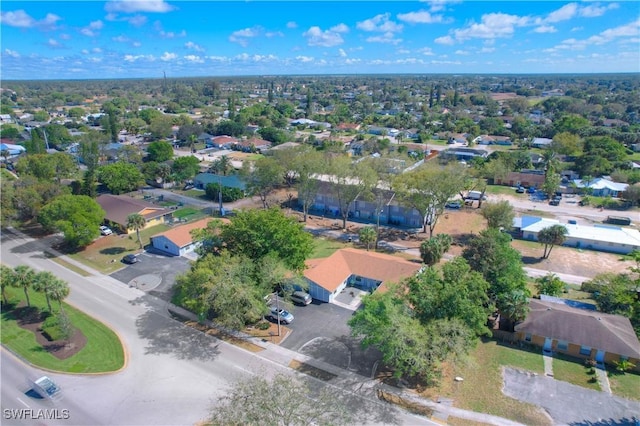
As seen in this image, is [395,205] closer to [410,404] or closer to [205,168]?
[410,404]

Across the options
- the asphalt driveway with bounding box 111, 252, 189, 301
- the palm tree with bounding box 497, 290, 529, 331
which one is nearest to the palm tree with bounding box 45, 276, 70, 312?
the asphalt driveway with bounding box 111, 252, 189, 301

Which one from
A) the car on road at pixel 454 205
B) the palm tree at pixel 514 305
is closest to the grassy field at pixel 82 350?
the palm tree at pixel 514 305

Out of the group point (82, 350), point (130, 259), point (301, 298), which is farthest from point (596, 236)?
point (82, 350)

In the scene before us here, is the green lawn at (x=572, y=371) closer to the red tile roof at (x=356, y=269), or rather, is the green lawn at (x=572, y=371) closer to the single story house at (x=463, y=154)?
the red tile roof at (x=356, y=269)

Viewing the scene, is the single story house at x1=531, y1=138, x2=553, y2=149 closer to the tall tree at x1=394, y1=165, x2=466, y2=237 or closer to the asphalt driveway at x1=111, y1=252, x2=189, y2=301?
the tall tree at x1=394, y1=165, x2=466, y2=237

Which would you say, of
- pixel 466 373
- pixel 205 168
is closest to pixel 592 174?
pixel 466 373

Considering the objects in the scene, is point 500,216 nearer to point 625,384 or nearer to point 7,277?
point 625,384
